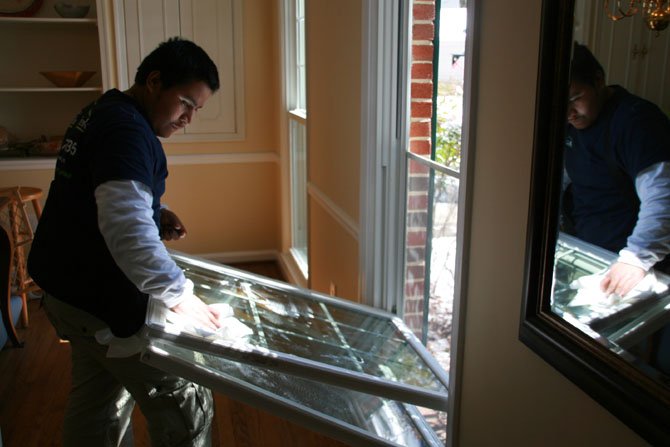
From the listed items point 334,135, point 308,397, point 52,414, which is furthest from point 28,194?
point 308,397

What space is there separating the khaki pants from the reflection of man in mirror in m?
1.25

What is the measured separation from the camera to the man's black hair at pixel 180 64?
177 cm

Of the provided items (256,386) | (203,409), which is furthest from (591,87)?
(203,409)

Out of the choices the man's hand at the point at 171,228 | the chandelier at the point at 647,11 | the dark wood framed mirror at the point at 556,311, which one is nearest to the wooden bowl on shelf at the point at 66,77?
the man's hand at the point at 171,228

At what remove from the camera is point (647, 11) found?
2.86 feet

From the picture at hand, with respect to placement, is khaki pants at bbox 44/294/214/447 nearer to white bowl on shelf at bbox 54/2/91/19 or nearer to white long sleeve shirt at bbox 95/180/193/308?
white long sleeve shirt at bbox 95/180/193/308

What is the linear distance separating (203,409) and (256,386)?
33 centimetres

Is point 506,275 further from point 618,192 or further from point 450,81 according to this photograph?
point 450,81

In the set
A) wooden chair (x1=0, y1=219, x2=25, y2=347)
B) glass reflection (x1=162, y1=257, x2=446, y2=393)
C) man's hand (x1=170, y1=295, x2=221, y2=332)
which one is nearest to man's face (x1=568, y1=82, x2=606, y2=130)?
glass reflection (x1=162, y1=257, x2=446, y2=393)

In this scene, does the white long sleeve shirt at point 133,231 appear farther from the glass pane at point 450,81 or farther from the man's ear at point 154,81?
the glass pane at point 450,81

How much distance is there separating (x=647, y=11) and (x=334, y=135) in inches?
84.4

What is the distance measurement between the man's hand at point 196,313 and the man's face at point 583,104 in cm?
110

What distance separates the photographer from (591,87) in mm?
1016

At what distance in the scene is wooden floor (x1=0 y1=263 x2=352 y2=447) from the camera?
2791 millimetres
